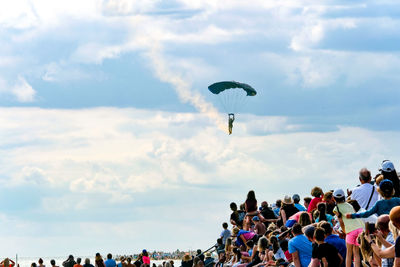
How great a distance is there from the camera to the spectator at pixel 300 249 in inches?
526

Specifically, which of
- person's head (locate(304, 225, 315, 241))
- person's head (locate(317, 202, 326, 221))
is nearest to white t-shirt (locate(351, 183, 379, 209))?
person's head (locate(317, 202, 326, 221))

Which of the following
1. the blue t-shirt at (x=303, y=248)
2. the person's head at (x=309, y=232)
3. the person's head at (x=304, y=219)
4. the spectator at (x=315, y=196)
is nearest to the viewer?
the person's head at (x=309, y=232)

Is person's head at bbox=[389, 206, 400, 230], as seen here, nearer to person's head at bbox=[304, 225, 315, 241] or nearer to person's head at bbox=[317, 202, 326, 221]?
person's head at bbox=[304, 225, 315, 241]

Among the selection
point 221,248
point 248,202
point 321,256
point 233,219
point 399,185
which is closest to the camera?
point 321,256

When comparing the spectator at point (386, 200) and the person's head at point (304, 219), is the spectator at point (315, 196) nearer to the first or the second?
the person's head at point (304, 219)

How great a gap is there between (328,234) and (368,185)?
203cm

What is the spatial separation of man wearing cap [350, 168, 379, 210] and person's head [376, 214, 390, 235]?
350cm

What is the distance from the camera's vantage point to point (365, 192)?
14.0 metres

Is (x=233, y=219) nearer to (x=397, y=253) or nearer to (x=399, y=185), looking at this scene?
(x=399, y=185)

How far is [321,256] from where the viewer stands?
12.0 metres

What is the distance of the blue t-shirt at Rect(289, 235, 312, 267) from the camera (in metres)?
13.4

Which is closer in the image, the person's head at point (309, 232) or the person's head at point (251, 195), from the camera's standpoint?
the person's head at point (309, 232)

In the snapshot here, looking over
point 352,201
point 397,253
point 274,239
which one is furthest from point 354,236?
point 397,253

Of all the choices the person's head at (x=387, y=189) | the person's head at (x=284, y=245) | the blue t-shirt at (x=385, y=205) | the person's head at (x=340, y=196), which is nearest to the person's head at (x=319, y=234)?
the blue t-shirt at (x=385, y=205)
